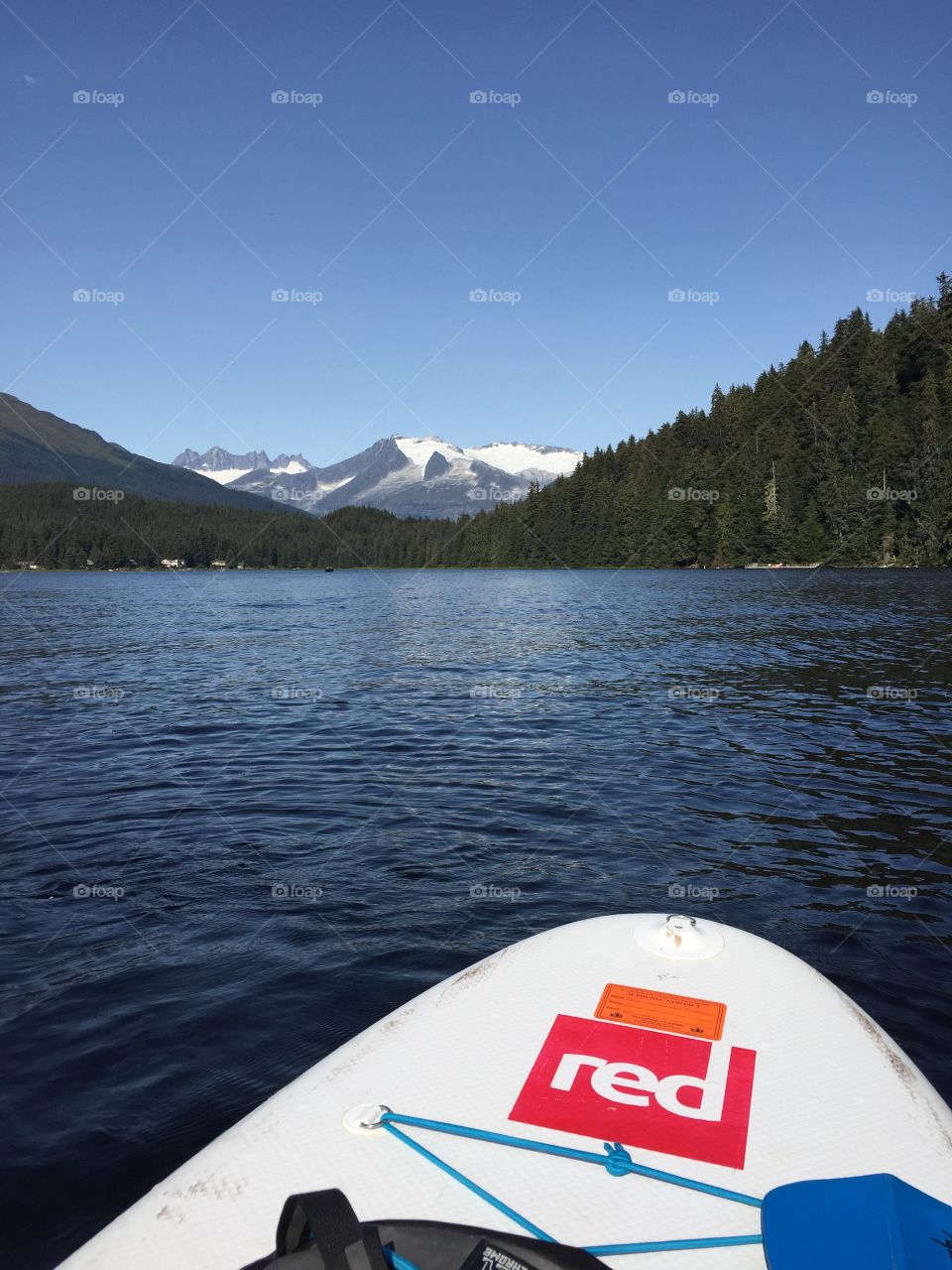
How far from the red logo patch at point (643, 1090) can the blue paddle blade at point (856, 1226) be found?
412 millimetres

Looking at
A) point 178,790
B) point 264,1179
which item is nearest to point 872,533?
point 178,790

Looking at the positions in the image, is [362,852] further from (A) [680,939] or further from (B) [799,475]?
(B) [799,475]

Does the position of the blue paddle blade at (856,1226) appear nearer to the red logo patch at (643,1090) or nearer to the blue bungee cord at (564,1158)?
the blue bungee cord at (564,1158)

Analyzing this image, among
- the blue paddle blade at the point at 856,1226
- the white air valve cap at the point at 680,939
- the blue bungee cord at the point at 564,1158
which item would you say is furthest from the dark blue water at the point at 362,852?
the blue paddle blade at the point at 856,1226

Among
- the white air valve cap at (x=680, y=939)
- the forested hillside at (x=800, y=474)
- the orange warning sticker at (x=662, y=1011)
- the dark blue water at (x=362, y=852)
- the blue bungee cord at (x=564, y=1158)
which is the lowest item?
the dark blue water at (x=362, y=852)

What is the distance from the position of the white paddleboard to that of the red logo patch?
1 cm

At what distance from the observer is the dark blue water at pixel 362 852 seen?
242 inches

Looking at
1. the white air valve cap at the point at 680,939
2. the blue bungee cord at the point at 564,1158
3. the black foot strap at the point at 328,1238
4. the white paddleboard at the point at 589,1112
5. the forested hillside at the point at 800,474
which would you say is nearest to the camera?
the black foot strap at the point at 328,1238

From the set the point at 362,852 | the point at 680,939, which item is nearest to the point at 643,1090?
the point at 680,939

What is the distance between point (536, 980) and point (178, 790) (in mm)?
10391

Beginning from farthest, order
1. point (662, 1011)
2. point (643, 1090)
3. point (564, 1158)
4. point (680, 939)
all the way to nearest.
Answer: point (680, 939), point (662, 1011), point (643, 1090), point (564, 1158)

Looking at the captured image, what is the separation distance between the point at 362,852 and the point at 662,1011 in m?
6.58

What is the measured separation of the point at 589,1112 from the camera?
4023 mm

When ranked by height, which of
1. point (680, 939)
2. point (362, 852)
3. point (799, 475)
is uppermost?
point (799, 475)
